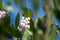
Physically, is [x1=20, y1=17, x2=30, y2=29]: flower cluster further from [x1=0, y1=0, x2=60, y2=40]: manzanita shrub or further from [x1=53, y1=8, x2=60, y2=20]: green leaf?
[x1=53, y1=8, x2=60, y2=20]: green leaf

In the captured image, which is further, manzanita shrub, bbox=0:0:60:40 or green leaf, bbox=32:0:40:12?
green leaf, bbox=32:0:40:12

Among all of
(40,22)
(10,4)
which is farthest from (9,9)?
(40,22)

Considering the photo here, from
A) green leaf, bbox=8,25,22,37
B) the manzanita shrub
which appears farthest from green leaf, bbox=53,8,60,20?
green leaf, bbox=8,25,22,37

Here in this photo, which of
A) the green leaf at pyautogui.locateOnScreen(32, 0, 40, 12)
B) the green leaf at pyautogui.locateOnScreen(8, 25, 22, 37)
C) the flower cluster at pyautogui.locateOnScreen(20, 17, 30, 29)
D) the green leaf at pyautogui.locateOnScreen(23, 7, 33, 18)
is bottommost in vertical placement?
the green leaf at pyautogui.locateOnScreen(8, 25, 22, 37)

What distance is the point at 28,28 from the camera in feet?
1.96

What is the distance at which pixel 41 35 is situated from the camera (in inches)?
21.2

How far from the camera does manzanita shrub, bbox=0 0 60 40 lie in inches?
21.1

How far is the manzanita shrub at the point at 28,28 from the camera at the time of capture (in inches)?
21.1

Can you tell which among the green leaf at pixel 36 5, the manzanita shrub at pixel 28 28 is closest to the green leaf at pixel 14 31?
the manzanita shrub at pixel 28 28

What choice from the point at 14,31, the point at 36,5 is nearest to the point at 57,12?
the point at 36,5

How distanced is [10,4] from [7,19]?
0.32ft

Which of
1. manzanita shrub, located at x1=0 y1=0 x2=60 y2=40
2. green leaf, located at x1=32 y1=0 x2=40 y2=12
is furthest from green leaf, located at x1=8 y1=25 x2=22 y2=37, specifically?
green leaf, located at x1=32 y1=0 x2=40 y2=12

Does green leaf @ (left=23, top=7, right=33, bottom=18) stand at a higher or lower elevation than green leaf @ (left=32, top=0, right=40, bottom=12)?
lower

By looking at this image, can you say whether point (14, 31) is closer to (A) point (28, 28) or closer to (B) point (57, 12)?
(A) point (28, 28)
